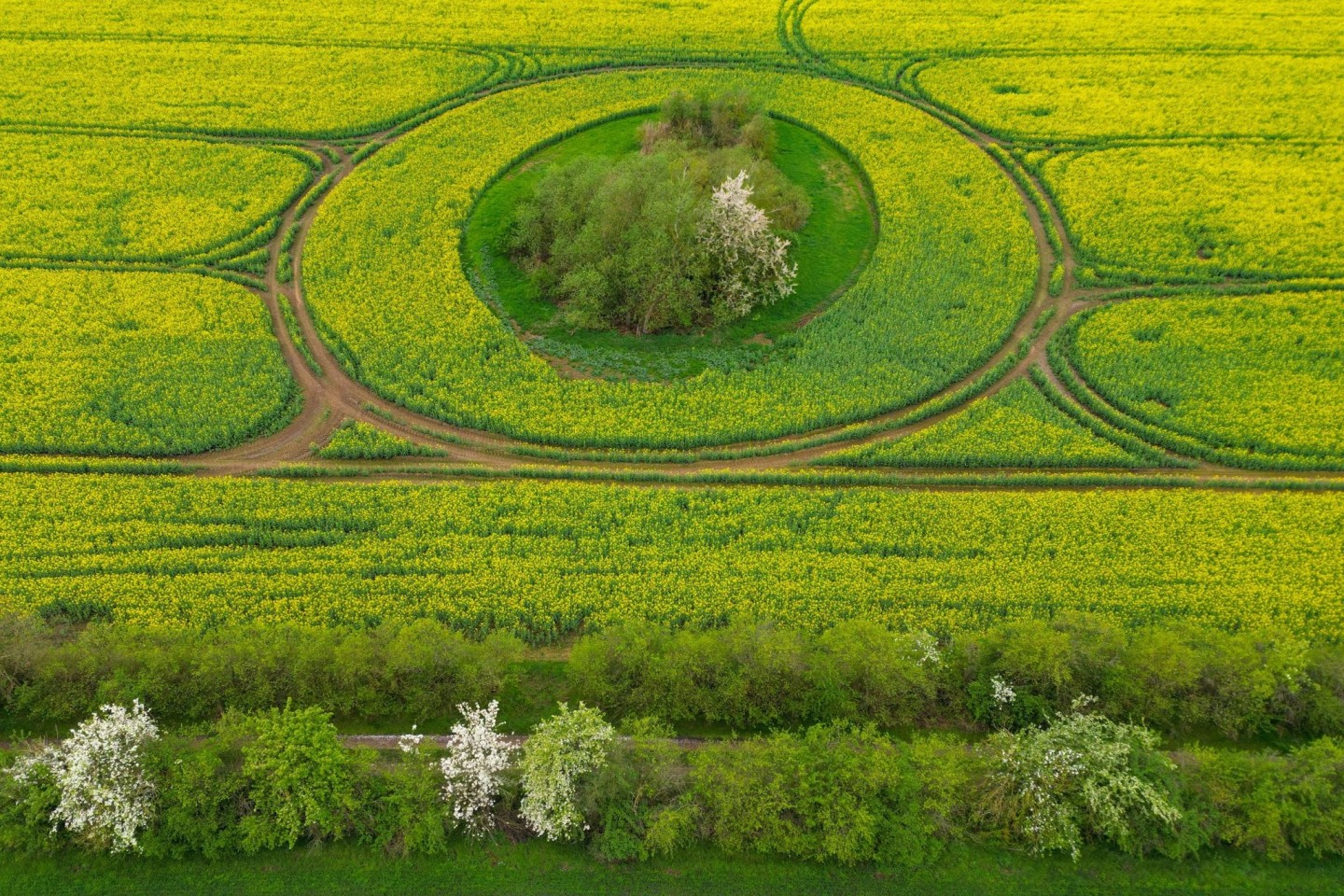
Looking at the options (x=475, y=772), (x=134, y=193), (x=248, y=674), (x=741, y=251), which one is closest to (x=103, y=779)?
(x=248, y=674)

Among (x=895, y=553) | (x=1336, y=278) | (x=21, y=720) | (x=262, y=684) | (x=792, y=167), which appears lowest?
(x=21, y=720)

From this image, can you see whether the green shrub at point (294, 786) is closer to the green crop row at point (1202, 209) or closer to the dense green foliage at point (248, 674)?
the dense green foliage at point (248, 674)

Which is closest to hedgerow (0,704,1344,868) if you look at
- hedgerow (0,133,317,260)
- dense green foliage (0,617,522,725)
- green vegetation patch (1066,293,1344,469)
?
dense green foliage (0,617,522,725)

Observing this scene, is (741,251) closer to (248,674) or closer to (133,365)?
(133,365)

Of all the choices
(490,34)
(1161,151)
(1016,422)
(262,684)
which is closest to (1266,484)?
(1016,422)

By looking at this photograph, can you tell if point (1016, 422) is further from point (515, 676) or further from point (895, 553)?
point (515, 676)

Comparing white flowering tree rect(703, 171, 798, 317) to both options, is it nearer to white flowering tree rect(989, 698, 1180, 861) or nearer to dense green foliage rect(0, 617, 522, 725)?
dense green foliage rect(0, 617, 522, 725)
